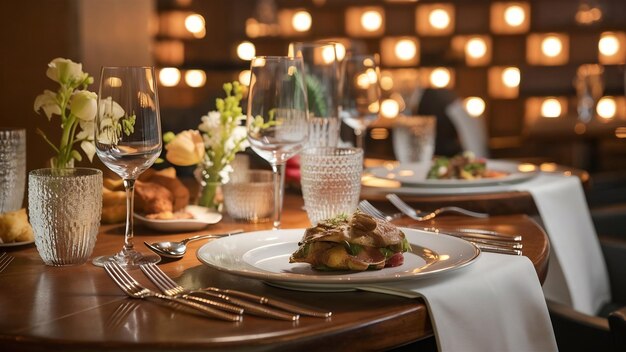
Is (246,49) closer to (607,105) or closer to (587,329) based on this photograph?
(607,105)

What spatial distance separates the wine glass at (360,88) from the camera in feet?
6.55

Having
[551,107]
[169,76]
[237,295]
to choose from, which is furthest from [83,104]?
[169,76]

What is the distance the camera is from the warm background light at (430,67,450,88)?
8.90m

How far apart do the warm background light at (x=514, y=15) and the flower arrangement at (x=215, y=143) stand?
7522mm

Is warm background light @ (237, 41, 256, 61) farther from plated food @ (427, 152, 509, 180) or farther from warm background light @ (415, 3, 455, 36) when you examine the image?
plated food @ (427, 152, 509, 180)

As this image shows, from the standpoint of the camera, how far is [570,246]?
1.83 m

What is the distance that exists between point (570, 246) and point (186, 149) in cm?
86

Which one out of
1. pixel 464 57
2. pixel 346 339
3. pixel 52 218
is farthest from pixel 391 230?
pixel 464 57

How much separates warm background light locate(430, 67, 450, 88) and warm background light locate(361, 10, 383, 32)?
771 mm

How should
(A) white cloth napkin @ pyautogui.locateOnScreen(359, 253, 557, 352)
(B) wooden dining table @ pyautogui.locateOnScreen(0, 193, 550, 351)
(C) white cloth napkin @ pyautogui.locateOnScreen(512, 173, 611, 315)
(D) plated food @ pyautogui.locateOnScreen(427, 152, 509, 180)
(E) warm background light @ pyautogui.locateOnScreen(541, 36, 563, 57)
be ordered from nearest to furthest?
1. (B) wooden dining table @ pyautogui.locateOnScreen(0, 193, 550, 351)
2. (A) white cloth napkin @ pyautogui.locateOnScreen(359, 253, 557, 352)
3. (C) white cloth napkin @ pyautogui.locateOnScreen(512, 173, 611, 315)
4. (D) plated food @ pyautogui.locateOnScreen(427, 152, 509, 180)
5. (E) warm background light @ pyautogui.locateOnScreen(541, 36, 563, 57)

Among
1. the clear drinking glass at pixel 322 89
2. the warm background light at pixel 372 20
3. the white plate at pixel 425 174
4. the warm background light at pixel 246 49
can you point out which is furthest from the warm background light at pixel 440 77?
the clear drinking glass at pixel 322 89

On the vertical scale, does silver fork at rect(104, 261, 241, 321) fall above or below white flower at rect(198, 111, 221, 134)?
below

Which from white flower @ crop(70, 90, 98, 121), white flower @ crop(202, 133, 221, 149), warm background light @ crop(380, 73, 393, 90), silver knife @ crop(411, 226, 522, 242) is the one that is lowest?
silver knife @ crop(411, 226, 522, 242)

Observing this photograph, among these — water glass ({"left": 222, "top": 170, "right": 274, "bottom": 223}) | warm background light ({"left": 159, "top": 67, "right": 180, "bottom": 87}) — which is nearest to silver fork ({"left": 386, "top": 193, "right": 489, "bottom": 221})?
water glass ({"left": 222, "top": 170, "right": 274, "bottom": 223})
